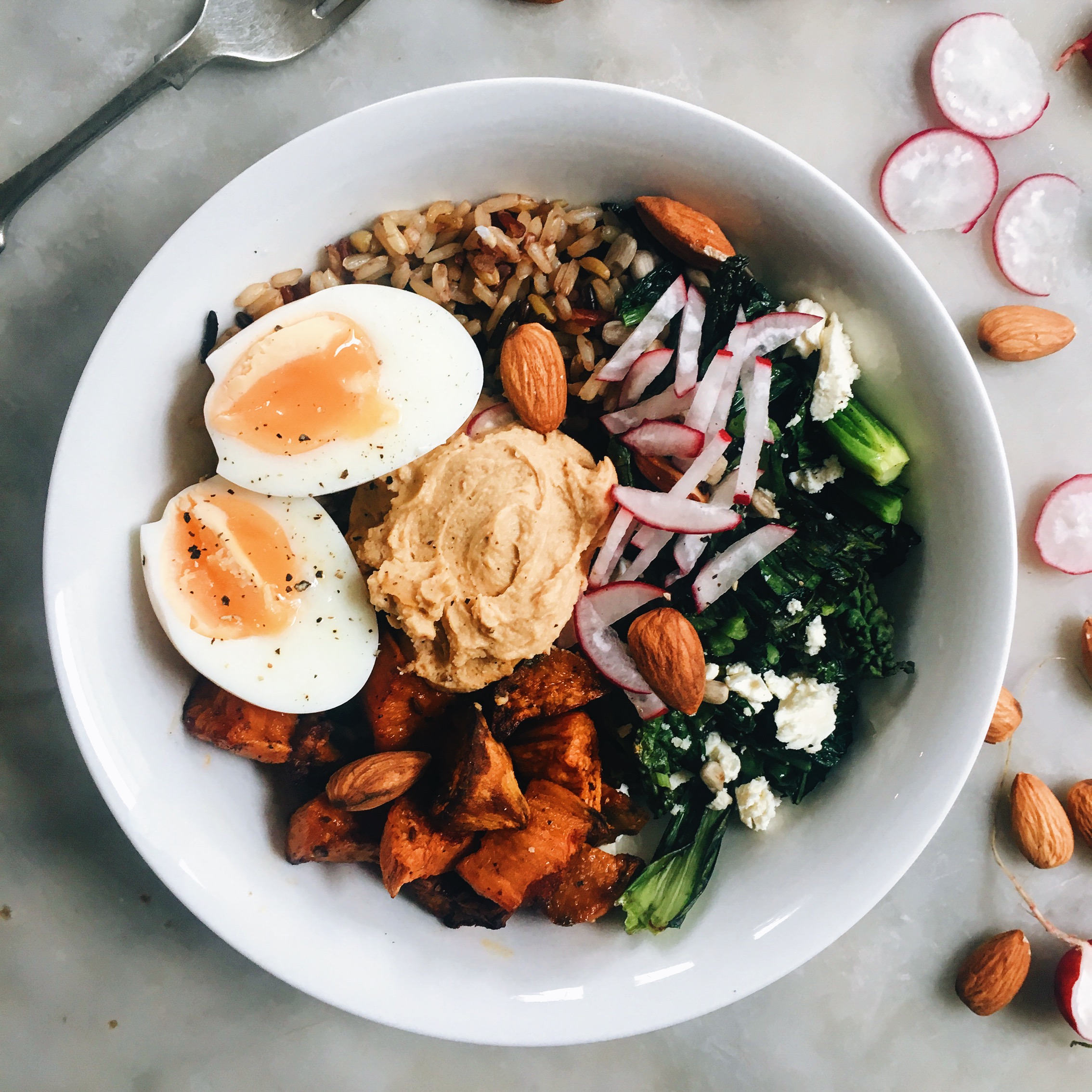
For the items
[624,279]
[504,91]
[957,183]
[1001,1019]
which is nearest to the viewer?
[504,91]

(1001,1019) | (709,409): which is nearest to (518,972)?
(709,409)

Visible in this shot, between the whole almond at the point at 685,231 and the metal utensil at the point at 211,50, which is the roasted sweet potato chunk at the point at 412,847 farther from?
the metal utensil at the point at 211,50

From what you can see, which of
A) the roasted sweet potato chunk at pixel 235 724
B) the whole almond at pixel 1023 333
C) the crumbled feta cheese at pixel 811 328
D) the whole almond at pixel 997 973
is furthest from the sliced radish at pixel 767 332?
the whole almond at pixel 997 973

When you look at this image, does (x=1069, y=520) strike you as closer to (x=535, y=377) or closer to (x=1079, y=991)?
(x=1079, y=991)

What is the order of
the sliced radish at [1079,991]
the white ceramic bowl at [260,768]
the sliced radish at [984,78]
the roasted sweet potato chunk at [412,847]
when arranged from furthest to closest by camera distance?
the sliced radish at [1079,991], the sliced radish at [984,78], the roasted sweet potato chunk at [412,847], the white ceramic bowl at [260,768]

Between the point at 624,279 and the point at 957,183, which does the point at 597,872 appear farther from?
the point at 957,183

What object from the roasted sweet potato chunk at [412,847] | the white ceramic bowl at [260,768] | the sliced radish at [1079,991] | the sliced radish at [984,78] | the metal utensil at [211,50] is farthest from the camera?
the sliced radish at [1079,991]
